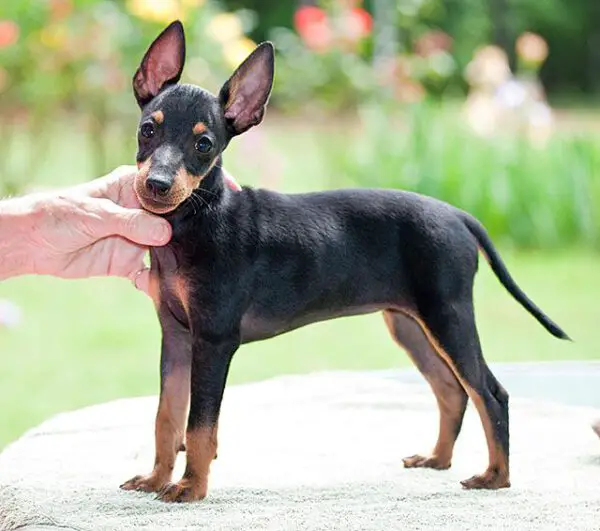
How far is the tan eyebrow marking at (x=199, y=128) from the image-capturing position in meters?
2.35

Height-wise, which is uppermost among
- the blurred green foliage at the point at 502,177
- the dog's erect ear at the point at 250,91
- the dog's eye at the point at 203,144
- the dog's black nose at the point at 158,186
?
the blurred green foliage at the point at 502,177

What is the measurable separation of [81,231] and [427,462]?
3.16ft

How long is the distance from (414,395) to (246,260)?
1.28 metres

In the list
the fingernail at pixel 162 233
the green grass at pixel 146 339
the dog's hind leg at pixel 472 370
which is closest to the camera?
the fingernail at pixel 162 233

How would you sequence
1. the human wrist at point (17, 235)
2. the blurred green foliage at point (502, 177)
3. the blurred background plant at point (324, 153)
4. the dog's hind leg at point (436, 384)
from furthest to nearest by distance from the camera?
1. the blurred green foliage at point (502, 177)
2. the blurred background plant at point (324, 153)
3. the human wrist at point (17, 235)
4. the dog's hind leg at point (436, 384)

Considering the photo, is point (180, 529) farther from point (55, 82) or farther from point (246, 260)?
point (55, 82)

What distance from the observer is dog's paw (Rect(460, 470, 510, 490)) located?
8.70 ft

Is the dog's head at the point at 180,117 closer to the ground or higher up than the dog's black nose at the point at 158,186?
higher up

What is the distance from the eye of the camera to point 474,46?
64.2 ft

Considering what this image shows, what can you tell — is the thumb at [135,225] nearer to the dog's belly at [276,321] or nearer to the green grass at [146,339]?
the dog's belly at [276,321]

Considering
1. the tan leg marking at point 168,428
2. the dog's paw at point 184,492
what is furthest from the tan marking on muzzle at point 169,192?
the dog's paw at point 184,492

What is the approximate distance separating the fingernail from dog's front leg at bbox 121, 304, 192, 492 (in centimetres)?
18

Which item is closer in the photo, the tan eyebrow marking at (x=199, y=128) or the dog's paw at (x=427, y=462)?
the tan eyebrow marking at (x=199, y=128)

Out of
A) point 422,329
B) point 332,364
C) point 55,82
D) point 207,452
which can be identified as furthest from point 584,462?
point 55,82
